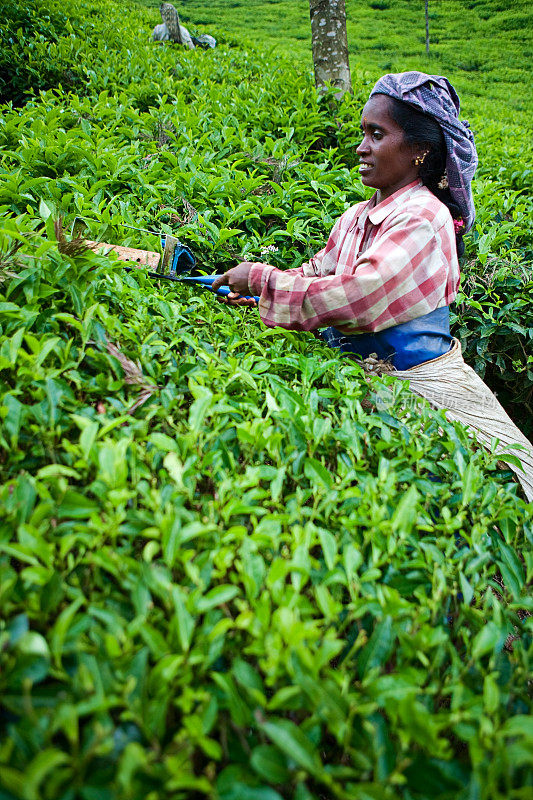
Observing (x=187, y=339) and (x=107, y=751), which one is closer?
(x=107, y=751)

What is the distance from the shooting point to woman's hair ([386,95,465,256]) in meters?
2.08

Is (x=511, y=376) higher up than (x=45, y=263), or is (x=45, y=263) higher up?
(x=45, y=263)

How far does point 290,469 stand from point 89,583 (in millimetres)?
551

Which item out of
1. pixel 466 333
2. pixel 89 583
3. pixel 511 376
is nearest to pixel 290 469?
pixel 89 583

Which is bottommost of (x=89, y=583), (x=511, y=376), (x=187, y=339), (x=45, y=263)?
(x=511, y=376)

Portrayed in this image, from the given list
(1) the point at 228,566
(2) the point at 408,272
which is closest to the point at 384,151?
(2) the point at 408,272

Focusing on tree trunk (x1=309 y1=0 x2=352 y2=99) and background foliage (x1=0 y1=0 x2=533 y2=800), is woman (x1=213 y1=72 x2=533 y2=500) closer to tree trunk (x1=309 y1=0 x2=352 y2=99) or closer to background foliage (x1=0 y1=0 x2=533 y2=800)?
background foliage (x1=0 y1=0 x2=533 y2=800)

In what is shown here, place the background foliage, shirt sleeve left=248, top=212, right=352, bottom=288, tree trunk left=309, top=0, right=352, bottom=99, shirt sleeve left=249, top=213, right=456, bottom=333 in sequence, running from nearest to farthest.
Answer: the background foliage < shirt sleeve left=249, top=213, right=456, bottom=333 < shirt sleeve left=248, top=212, right=352, bottom=288 < tree trunk left=309, top=0, right=352, bottom=99

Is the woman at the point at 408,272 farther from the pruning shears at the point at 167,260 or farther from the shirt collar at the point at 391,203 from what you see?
the pruning shears at the point at 167,260

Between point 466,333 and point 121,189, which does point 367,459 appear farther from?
point 121,189

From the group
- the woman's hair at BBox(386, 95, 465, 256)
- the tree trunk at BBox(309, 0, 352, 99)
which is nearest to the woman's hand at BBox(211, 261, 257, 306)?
the woman's hair at BBox(386, 95, 465, 256)

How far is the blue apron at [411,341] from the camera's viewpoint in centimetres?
207

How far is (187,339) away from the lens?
1.64 metres

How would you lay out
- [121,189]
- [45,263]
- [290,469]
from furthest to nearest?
[121,189], [45,263], [290,469]
